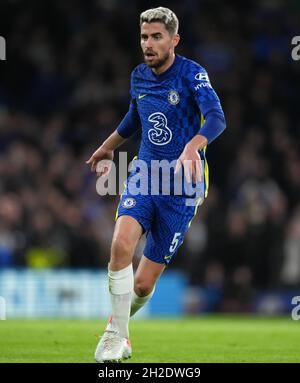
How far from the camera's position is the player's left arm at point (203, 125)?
21.8 feet

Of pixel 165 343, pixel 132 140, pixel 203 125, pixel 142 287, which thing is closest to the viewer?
pixel 203 125

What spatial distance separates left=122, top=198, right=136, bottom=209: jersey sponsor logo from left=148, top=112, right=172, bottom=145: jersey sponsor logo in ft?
1.68

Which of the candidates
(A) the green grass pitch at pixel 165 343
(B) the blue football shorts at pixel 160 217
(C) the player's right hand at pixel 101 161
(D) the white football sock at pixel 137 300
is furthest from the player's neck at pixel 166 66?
(A) the green grass pitch at pixel 165 343

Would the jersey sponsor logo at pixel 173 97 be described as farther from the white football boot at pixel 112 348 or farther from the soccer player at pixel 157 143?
the white football boot at pixel 112 348

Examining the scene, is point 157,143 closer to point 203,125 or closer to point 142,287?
point 203,125

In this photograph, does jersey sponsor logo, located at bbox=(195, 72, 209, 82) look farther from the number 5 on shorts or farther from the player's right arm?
the number 5 on shorts

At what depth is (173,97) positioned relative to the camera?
7488mm

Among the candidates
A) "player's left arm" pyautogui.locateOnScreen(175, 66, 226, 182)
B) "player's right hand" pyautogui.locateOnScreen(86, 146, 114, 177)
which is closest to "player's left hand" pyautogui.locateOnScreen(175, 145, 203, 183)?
"player's left arm" pyautogui.locateOnScreen(175, 66, 226, 182)

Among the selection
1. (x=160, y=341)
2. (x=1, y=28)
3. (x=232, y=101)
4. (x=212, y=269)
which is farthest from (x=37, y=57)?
(x=160, y=341)

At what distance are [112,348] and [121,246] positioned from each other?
2.36ft

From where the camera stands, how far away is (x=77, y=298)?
14.5m

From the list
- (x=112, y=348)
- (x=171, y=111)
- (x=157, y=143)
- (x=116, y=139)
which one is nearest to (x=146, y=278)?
(x=112, y=348)

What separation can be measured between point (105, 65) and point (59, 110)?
1.32 meters
